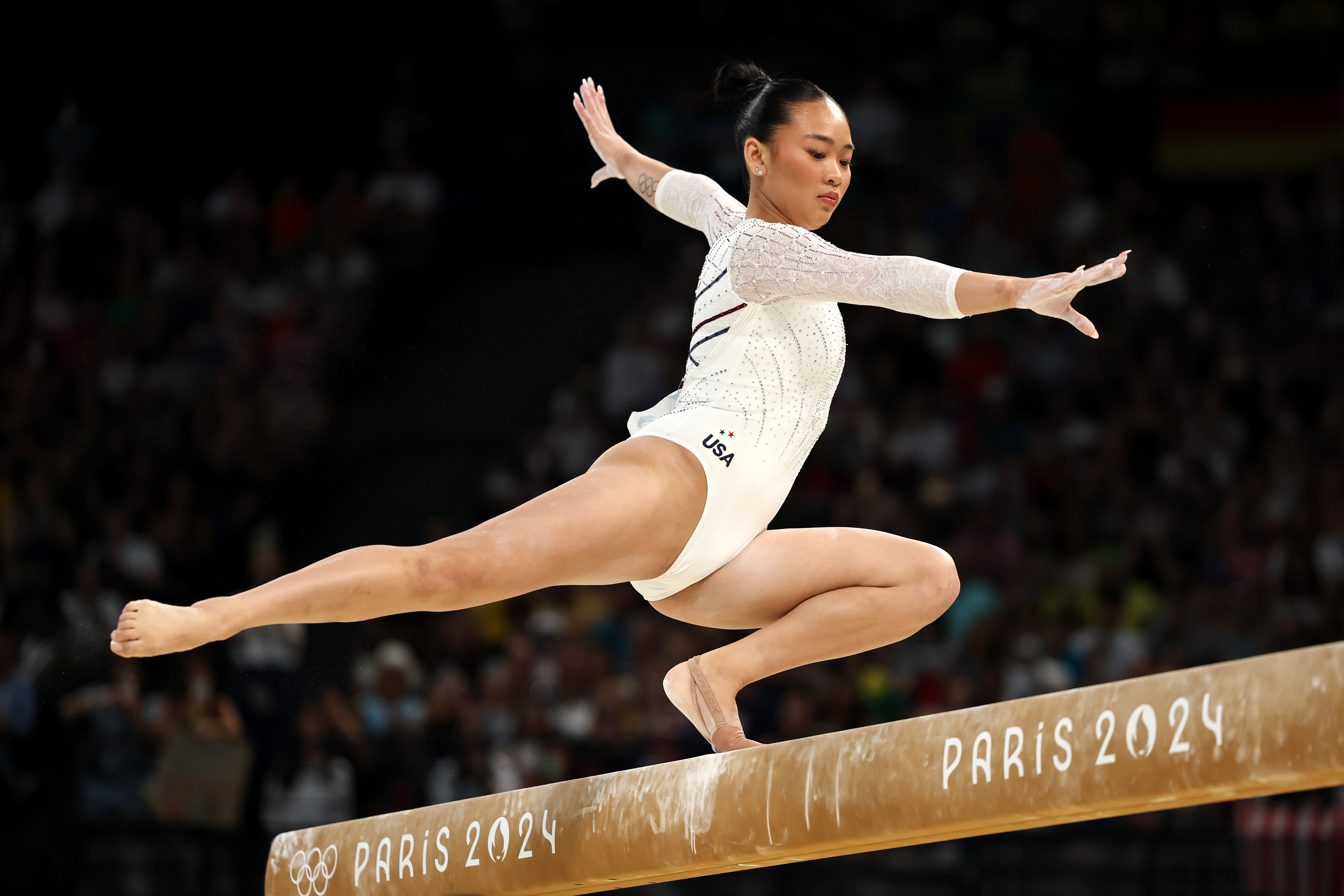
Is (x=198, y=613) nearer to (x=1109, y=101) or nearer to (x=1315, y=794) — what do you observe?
(x=1315, y=794)

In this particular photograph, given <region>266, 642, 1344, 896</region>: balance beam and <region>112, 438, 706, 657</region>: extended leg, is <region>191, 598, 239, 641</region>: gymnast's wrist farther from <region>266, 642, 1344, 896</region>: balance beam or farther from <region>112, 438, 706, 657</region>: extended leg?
<region>266, 642, 1344, 896</region>: balance beam

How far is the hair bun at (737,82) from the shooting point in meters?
4.04

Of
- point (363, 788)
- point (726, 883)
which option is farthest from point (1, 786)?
point (726, 883)

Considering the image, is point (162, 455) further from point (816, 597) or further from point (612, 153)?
point (816, 597)

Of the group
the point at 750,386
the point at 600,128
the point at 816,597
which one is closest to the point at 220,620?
the point at 750,386

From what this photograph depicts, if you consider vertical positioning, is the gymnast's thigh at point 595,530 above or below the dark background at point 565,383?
below

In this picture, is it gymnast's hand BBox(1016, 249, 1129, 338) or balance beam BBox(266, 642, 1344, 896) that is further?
gymnast's hand BBox(1016, 249, 1129, 338)

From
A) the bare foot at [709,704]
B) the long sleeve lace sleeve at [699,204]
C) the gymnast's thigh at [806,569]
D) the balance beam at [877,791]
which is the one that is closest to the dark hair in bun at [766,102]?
the long sleeve lace sleeve at [699,204]

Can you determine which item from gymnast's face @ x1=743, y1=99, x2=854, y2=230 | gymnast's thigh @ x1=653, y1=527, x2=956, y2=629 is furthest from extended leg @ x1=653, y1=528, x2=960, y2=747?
gymnast's face @ x1=743, y1=99, x2=854, y2=230

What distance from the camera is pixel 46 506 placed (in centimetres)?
947

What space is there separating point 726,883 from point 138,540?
4.07 metres

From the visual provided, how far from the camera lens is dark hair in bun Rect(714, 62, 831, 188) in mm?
3703

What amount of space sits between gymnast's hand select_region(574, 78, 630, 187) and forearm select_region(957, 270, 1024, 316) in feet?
5.35

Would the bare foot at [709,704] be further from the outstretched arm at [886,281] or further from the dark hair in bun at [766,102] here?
the dark hair in bun at [766,102]
